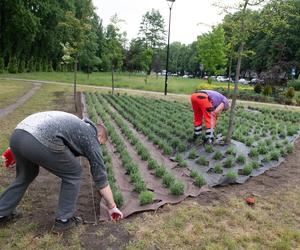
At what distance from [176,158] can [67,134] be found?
311 centimetres

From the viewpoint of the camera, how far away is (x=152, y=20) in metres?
67.9

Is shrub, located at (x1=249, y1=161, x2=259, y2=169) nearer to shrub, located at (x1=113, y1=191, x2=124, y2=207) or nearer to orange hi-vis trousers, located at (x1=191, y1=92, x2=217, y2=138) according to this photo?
orange hi-vis trousers, located at (x1=191, y1=92, x2=217, y2=138)

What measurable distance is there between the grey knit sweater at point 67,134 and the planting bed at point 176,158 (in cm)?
88

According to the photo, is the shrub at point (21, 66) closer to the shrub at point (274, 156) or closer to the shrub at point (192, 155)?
the shrub at point (192, 155)

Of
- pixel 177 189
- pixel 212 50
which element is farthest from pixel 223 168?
pixel 212 50

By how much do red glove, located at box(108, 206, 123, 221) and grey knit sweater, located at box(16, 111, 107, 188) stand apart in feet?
1.22

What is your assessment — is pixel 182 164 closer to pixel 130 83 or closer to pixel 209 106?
pixel 209 106

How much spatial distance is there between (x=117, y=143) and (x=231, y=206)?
10.4 ft

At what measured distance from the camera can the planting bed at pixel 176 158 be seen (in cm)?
439

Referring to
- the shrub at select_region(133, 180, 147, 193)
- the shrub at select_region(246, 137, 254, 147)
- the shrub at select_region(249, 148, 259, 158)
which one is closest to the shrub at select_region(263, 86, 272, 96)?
the shrub at select_region(246, 137, 254, 147)

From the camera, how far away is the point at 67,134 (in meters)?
3.09

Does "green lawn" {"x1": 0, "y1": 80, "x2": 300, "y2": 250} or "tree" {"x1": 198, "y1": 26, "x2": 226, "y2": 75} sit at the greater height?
"tree" {"x1": 198, "y1": 26, "x2": 226, "y2": 75}

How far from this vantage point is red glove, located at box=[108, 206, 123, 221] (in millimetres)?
3424

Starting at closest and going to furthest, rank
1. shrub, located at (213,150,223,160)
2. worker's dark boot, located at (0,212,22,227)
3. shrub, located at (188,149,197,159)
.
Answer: worker's dark boot, located at (0,212,22,227)
shrub, located at (213,150,223,160)
shrub, located at (188,149,197,159)
